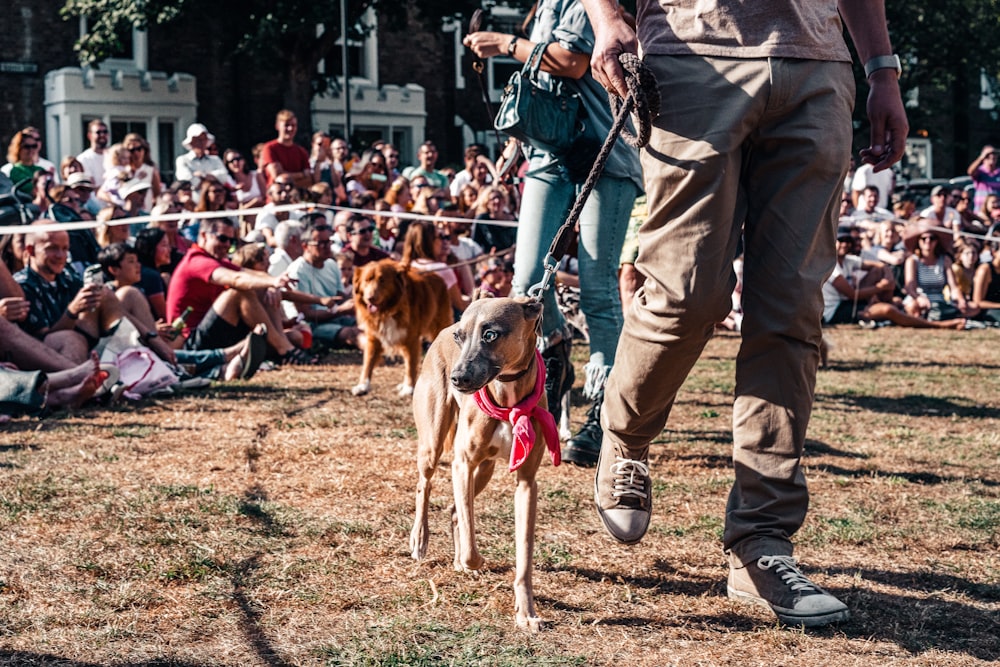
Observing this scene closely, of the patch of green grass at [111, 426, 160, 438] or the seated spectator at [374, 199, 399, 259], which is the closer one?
the patch of green grass at [111, 426, 160, 438]

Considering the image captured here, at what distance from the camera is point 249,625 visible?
3180 mm

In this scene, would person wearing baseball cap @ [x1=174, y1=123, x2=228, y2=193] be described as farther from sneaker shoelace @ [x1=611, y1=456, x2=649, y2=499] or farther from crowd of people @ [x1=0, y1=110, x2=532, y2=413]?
sneaker shoelace @ [x1=611, y1=456, x2=649, y2=499]

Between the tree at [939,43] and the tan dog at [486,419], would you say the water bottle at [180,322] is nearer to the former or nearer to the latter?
the tan dog at [486,419]

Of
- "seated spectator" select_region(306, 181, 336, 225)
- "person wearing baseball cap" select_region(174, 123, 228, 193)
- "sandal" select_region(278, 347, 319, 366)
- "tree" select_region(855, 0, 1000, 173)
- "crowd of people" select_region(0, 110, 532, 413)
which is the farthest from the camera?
"tree" select_region(855, 0, 1000, 173)

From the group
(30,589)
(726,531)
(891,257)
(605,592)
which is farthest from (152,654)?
(891,257)

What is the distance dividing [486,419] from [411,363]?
454 centimetres

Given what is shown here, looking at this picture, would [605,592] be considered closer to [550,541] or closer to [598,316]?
[550,541]

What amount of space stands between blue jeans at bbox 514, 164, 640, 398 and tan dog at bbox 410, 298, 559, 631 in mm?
1126

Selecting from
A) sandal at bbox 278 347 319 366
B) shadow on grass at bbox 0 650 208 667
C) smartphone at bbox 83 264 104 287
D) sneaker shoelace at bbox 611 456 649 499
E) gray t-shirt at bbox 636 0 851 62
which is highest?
gray t-shirt at bbox 636 0 851 62

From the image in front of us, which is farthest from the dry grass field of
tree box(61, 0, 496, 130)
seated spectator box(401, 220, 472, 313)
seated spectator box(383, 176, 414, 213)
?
tree box(61, 0, 496, 130)

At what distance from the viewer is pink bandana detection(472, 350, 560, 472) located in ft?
11.0

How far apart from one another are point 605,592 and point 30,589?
5.57 ft

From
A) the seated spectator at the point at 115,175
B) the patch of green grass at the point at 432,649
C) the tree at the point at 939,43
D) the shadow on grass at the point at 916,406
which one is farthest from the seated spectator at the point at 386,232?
the tree at the point at 939,43

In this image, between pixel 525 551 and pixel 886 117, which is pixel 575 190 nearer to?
pixel 886 117
